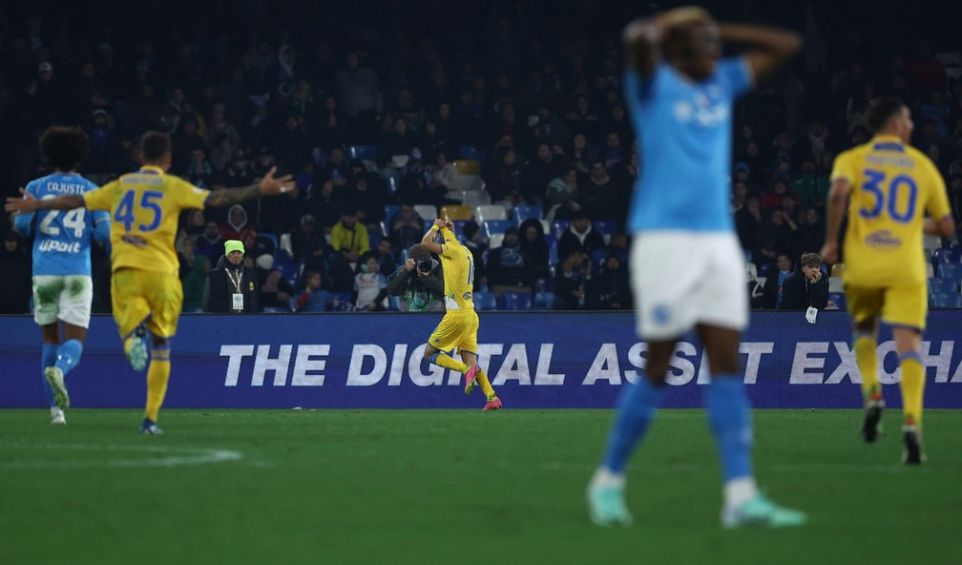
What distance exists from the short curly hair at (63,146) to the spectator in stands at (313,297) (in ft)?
32.5

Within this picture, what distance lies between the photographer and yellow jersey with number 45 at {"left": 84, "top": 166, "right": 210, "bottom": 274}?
13.1 meters

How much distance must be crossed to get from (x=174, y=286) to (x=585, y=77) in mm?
17420

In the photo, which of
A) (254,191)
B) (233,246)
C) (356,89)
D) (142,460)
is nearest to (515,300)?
(233,246)

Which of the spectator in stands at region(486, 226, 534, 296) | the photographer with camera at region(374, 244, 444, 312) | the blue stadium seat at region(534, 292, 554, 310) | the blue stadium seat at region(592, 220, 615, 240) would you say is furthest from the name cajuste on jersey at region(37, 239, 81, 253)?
the blue stadium seat at region(592, 220, 615, 240)

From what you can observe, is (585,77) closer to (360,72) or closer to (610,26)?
(610,26)

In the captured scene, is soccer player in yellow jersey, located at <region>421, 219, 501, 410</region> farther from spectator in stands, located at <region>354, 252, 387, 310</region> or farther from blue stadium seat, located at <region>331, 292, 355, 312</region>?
blue stadium seat, located at <region>331, 292, 355, 312</region>

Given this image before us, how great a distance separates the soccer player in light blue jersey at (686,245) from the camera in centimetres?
688

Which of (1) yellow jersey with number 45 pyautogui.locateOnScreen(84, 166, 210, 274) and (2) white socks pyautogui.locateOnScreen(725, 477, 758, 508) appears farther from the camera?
(1) yellow jersey with number 45 pyautogui.locateOnScreen(84, 166, 210, 274)

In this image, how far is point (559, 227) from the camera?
2620 centimetres

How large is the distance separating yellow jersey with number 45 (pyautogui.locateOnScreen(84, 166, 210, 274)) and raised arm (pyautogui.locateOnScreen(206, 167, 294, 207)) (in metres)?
0.37

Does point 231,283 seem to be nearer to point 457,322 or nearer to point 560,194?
point 457,322

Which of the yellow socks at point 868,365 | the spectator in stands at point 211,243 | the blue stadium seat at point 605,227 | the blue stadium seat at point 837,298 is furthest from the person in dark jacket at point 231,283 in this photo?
the yellow socks at point 868,365

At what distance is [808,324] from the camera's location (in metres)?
20.3

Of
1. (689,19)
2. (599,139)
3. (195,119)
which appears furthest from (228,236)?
(689,19)
